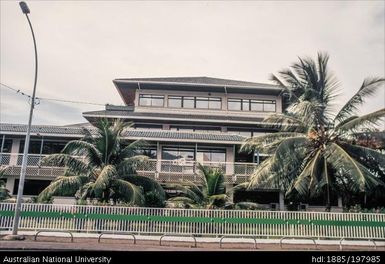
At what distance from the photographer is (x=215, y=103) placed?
31781 mm

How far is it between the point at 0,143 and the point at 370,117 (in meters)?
26.9

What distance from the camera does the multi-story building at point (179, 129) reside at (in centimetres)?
2497

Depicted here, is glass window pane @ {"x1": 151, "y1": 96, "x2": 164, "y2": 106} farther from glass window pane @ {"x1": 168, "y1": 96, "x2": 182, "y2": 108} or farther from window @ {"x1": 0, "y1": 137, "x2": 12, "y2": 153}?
window @ {"x1": 0, "y1": 137, "x2": 12, "y2": 153}

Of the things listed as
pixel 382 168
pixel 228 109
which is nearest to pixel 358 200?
pixel 382 168

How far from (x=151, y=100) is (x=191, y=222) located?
17.7 meters

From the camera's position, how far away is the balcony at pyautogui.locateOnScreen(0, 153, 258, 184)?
965 inches

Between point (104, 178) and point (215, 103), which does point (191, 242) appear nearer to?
point (104, 178)

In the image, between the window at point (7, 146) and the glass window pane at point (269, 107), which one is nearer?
the window at point (7, 146)

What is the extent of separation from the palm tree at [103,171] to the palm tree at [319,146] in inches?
243

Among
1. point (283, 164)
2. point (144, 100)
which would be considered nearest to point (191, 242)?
point (283, 164)

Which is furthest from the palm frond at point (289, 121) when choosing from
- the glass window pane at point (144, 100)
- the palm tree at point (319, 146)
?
the glass window pane at point (144, 100)

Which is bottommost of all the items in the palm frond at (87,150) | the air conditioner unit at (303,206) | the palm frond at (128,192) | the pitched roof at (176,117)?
the air conditioner unit at (303,206)

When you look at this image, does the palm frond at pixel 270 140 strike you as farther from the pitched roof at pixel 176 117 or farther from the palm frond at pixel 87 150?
the pitched roof at pixel 176 117
